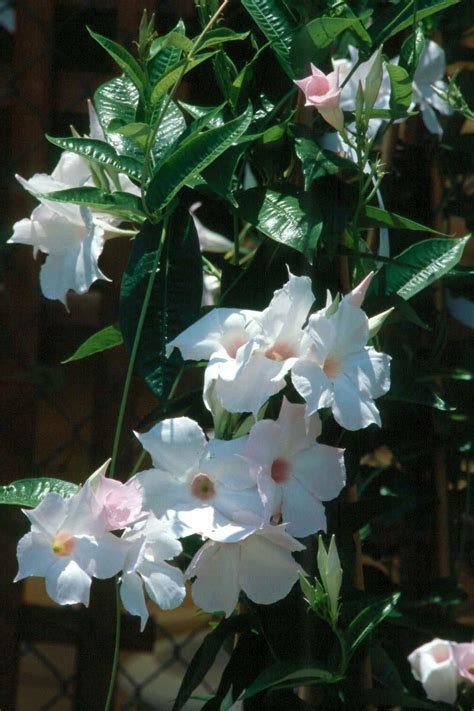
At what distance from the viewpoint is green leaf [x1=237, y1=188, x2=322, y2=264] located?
2.92 feet

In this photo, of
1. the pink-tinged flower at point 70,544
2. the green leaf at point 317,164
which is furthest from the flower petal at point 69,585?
the green leaf at point 317,164

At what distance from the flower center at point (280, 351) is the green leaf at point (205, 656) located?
1.03ft

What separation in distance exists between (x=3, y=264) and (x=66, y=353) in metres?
0.18

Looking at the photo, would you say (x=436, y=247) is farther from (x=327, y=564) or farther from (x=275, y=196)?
(x=327, y=564)

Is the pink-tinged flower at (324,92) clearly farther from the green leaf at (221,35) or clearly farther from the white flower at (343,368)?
the white flower at (343,368)

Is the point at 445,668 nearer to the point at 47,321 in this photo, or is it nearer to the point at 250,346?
the point at 250,346

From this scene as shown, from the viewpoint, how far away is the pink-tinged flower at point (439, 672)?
1.04m

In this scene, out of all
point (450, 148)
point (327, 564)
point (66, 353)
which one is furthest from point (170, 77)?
point (66, 353)

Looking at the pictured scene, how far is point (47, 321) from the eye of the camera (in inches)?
62.2

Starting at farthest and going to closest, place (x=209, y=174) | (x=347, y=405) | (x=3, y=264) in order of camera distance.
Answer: (x=3, y=264), (x=209, y=174), (x=347, y=405)

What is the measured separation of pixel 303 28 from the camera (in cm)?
92

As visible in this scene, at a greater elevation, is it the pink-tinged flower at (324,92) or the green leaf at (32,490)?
the pink-tinged flower at (324,92)

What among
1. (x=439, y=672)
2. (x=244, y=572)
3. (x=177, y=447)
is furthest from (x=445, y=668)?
(x=177, y=447)

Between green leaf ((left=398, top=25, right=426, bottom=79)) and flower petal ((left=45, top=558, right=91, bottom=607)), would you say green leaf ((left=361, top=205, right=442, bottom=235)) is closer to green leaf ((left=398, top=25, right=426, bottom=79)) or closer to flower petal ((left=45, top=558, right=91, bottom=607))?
green leaf ((left=398, top=25, right=426, bottom=79))
